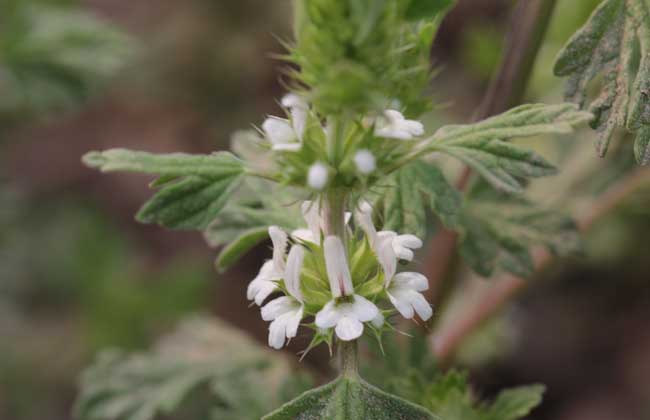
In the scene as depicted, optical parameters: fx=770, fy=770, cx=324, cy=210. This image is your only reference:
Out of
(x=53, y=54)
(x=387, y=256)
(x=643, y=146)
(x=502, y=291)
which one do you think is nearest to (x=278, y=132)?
(x=387, y=256)

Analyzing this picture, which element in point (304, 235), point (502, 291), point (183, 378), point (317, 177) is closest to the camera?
point (317, 177)

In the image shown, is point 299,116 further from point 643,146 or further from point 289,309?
point 643,146

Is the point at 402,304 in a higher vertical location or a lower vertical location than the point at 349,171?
lower

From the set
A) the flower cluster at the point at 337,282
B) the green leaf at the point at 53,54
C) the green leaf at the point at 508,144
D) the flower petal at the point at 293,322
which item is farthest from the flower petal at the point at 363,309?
the green leaf at the point at 53,54

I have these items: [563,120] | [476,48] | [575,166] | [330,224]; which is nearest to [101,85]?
[476,48]

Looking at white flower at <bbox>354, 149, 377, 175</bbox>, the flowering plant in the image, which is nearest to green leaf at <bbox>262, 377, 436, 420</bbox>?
the flowering plant

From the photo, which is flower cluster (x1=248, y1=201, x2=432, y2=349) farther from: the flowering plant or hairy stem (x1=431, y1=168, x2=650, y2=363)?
hairy stem (x1=431, y1=168, x2=650, y2=363)

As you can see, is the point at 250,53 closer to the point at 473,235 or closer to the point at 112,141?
the point at 112,141
